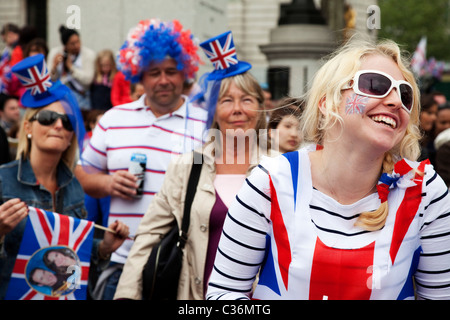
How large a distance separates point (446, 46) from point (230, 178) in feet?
153

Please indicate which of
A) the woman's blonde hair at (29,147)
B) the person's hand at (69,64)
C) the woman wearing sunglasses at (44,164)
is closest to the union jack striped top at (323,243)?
the woman wearing sunglasses at (44,164)

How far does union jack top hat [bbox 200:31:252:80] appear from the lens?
3.98 m

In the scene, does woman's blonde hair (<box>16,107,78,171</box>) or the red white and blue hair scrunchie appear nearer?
the red white and blue hair scrunchie

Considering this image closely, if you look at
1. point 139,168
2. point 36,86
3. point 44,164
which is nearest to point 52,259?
point 44,164

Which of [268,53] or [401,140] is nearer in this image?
[401,140]

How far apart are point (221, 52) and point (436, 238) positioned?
216cm

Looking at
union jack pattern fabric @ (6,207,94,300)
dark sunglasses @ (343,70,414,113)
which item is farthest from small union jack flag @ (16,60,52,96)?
dark sunglasses @ (343,70,414,113)

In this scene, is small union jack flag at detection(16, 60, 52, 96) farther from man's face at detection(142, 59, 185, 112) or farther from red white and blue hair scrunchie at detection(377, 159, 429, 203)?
red white and blue hair scrunchie at detection(377, 159, 429, 203)

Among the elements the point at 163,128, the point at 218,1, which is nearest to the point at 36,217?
the point at 163,128

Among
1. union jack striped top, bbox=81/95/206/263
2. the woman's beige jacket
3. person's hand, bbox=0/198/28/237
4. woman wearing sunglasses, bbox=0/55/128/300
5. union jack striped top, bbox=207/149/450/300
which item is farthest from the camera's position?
union jack striped top, bbox=81/95/206/263

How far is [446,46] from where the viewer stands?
46688mm

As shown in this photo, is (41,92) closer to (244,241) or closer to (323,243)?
(244,241)

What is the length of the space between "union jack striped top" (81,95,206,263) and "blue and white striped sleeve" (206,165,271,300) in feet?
5.76

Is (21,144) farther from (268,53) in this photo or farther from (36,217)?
(268,53)
